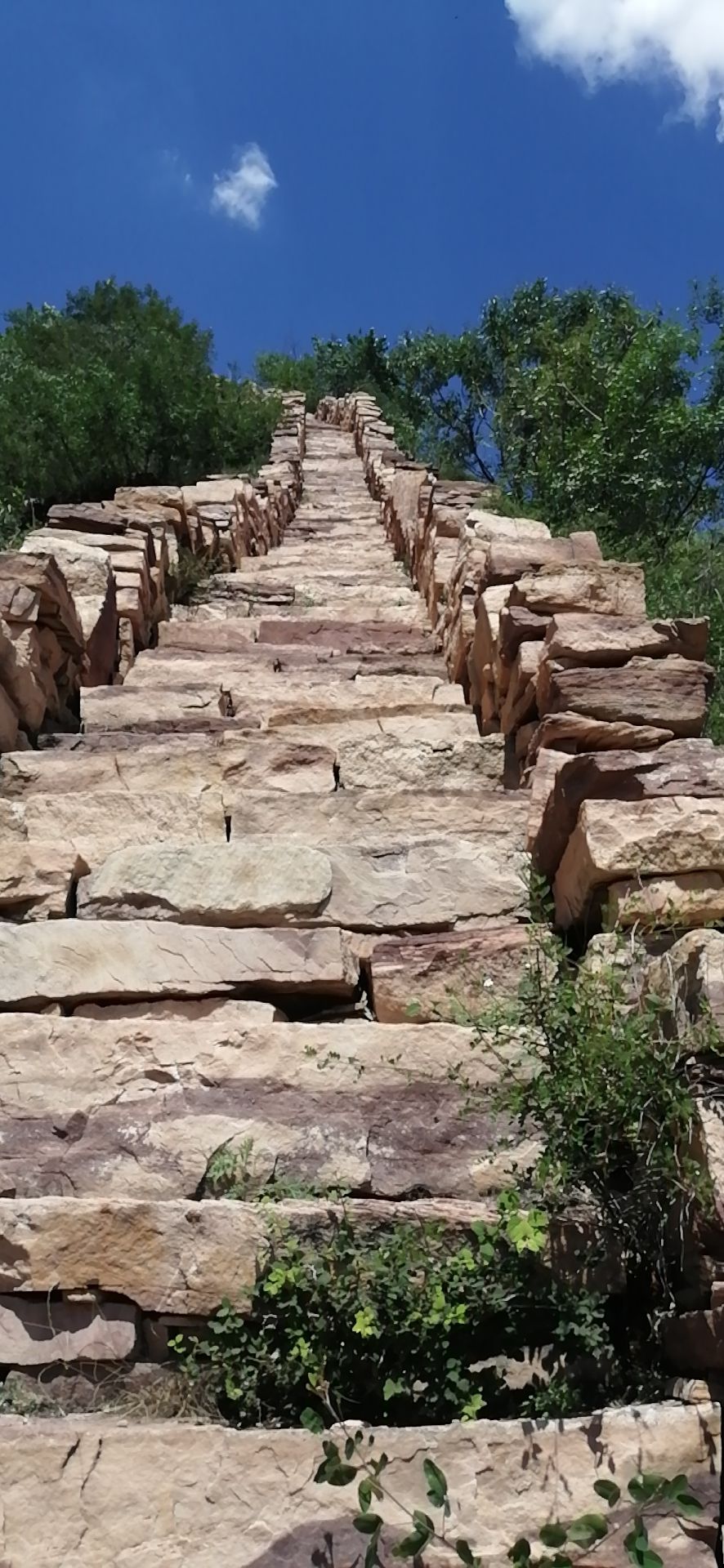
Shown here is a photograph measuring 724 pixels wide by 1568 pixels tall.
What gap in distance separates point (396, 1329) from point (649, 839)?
1422 millimetres

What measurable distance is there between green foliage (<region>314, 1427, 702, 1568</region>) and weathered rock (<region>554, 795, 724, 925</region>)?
1.47m

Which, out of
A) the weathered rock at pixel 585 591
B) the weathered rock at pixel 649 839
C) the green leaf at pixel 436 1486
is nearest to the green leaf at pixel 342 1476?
the green leaf at pixel 436 1486

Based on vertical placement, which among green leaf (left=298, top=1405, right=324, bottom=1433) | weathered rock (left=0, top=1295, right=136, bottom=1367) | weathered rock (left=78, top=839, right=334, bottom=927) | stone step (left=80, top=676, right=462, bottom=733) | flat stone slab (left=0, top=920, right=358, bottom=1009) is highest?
stone step (left=80, top=676, right=462, bottom=733)

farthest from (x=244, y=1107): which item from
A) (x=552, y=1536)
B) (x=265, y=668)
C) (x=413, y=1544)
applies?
(x=265, y=668)

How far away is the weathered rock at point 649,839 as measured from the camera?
3.12 m

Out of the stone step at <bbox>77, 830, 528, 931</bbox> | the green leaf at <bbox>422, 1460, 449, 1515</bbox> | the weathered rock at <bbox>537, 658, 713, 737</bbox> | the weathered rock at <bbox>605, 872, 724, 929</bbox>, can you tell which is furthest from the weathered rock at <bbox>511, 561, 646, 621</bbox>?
the green leaf at <bbox>422, 1460, 449, 1515</bbox>

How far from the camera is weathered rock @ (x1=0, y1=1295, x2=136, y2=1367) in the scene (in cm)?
247

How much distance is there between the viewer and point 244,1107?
9.65 feet

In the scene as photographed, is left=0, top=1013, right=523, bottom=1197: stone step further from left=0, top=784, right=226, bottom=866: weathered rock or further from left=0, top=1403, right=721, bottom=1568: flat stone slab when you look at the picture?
left=0, top=784, right=226, bottom=866: weathered rock

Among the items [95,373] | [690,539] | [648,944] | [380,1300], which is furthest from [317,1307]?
[95,373]

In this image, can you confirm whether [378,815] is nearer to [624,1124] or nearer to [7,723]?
[7,723]

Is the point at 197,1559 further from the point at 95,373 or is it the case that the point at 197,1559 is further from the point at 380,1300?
the point at 95,373

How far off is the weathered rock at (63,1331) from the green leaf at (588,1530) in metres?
0.98

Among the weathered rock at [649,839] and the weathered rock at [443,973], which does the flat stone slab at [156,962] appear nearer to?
the weathered rock at [443,973]
